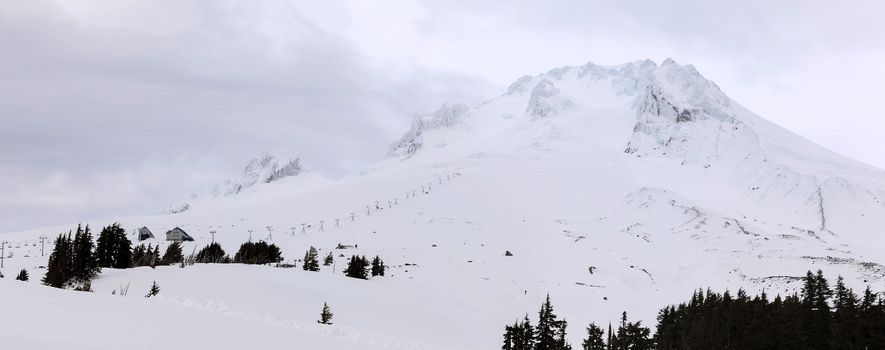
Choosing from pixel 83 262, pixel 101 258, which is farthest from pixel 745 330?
pixel 101 258

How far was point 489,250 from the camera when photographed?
100 metres

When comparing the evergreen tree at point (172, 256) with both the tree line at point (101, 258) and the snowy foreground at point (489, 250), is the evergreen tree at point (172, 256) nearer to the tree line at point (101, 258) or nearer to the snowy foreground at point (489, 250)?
the tree line at point (101, 258)

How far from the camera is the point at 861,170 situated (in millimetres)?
181250

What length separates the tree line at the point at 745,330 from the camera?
3762cm

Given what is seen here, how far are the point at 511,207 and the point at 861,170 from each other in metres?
123

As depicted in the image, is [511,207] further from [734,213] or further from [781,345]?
[781,345]

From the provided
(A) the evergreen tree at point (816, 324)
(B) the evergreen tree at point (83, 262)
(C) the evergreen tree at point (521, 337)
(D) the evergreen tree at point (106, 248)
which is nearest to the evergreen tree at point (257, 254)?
(D) the evergreen tree at point (106, 248)

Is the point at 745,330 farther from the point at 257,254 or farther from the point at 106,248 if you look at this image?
the point at 106,248

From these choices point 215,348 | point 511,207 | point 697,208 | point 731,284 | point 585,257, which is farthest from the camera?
point 511,207

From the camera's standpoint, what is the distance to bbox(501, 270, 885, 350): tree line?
3762 cm

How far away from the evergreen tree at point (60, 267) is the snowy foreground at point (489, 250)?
2.15 m

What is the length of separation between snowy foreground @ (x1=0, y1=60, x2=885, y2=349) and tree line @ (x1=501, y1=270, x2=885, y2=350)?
394 cm

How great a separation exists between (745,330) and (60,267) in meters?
44.5

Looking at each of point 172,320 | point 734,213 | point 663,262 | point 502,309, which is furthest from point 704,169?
point 172,320
